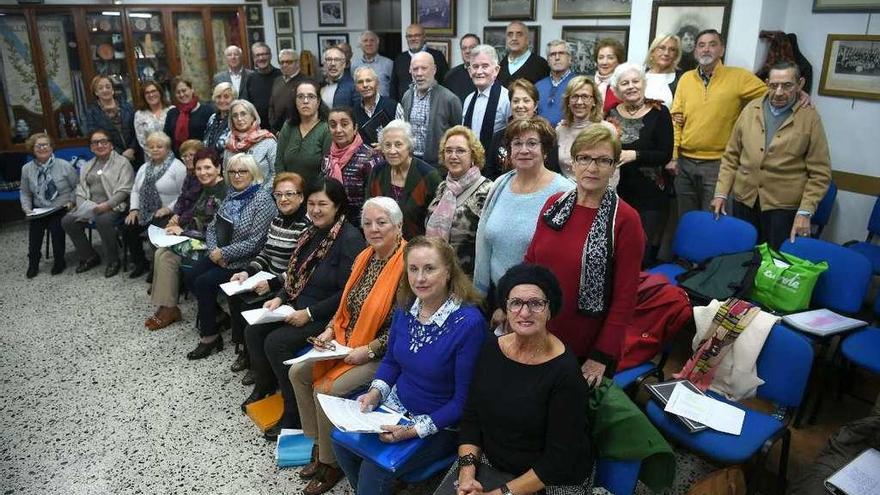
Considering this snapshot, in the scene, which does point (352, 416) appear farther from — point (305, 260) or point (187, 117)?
point (187, 117)

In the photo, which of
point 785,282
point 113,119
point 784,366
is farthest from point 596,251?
point 113,119

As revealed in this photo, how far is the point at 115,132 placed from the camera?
238 inches

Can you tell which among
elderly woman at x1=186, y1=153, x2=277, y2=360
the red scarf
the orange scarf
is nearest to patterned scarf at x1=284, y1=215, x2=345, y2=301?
the orange scarf

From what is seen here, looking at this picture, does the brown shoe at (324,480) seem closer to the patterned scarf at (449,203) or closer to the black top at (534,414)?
the black top at (534,414)

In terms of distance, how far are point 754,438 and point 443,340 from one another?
1.22 meters

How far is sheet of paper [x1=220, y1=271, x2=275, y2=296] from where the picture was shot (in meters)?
3.45

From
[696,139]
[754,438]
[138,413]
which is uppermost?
[696,139]

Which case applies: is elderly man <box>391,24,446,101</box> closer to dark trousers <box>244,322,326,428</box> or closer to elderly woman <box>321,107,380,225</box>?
elderly woman <box>321,107,380,225</box>

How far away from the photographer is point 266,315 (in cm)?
315

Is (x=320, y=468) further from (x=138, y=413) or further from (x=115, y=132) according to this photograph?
(x=115, y=132)

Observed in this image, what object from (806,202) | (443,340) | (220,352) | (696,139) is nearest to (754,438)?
(443,340)

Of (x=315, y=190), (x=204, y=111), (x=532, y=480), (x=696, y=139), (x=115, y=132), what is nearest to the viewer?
(x=532, y=480)

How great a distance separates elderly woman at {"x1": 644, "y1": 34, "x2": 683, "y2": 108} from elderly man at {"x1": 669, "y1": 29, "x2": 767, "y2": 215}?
0.07 m

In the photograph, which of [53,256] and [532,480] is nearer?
[532,480]
